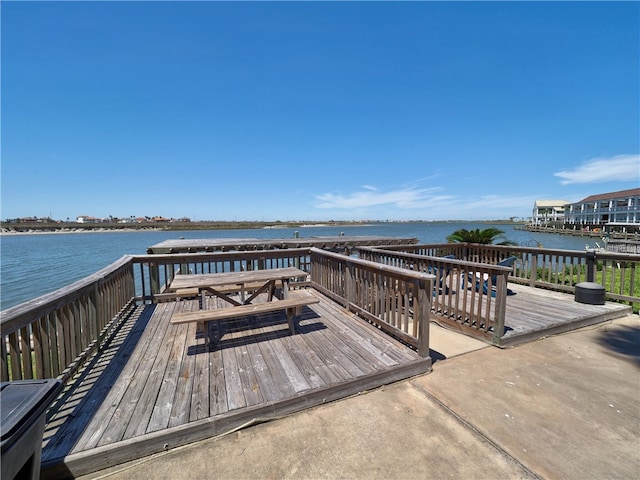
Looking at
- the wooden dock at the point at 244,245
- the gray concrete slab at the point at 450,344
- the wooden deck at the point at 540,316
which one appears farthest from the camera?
the wooden dock at the point at 244,245

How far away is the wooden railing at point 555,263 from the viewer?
4.78m

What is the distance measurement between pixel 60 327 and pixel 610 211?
232 ft

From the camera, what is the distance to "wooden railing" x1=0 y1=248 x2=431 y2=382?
1.95 metres

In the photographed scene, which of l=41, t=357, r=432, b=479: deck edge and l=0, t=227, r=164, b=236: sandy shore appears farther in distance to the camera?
l=0, t=227, r=164, b=236: sandy shore

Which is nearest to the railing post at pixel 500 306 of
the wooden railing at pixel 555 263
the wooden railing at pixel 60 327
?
the wooden railing at pixel 555 263

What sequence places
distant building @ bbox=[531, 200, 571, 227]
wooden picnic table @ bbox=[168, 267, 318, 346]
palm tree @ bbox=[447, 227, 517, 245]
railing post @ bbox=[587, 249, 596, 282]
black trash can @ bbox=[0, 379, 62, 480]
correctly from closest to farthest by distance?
black trash can @ bbox=[0, 379, 62, 480] < wooden picnic table @ bbox=[168, 267, 318, 346] < railing post @ bbox=[587, 249, 596, 282] < palm tree @ bbox=[447, 227, 517, 245] < distant building @ bbox=[531, 200, 571, 227]

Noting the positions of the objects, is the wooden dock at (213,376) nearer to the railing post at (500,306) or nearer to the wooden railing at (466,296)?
the railing post at (500,306)

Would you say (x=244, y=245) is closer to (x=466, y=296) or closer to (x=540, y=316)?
(x=466, y=296)

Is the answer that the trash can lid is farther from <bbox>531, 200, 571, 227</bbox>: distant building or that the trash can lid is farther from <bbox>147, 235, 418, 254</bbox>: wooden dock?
<bbox>531, 200, 571, 227</bbox>: distant building

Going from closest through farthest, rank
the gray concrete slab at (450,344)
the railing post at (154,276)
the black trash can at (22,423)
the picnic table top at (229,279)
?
the black trash can at (22,423) → the gray concrete slab at (450,344) → the picnic table top at (229,279) → the railing post at (154,276)

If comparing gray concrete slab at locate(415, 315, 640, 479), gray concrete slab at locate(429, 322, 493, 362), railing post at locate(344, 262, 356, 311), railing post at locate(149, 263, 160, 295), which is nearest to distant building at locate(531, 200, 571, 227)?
gray concrete slab at locate(415, 315, 640, 479)

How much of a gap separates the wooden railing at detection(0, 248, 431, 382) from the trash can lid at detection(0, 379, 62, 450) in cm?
62

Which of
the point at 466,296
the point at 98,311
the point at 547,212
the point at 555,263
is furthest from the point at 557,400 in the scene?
the point at 547,212

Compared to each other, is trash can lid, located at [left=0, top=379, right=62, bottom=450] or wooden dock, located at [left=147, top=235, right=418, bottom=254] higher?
wooden dock, located at [left=147, top=235, right=418, bottom=254]
